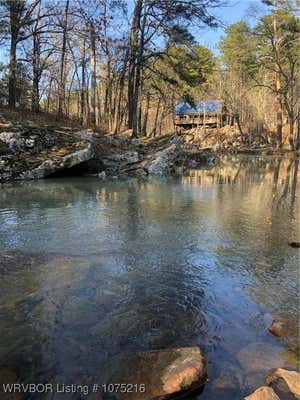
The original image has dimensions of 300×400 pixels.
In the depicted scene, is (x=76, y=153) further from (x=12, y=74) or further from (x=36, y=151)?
(x=12, y=74)

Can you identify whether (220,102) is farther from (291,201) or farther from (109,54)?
(291,201)

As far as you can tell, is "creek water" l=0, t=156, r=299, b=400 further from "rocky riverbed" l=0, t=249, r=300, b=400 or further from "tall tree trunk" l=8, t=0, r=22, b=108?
"tall tree trunk" l=8, t=0, r=22, b=108

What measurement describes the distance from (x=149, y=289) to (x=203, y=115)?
1796 inches

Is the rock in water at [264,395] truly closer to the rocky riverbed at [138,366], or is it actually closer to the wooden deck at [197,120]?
the rocky riverbed at [138,366]

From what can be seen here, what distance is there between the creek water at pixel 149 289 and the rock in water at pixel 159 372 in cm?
14

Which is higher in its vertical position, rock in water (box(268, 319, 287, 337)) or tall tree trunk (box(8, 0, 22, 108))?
tall tree trunk (box(8, 0, 22, 108))

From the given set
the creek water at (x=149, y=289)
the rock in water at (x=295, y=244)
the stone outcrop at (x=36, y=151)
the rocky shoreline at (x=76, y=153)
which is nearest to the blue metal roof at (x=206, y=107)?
the rocky shoreline at (x=76, y=153)

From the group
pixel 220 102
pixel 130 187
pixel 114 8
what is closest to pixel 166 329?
pixel 130 187

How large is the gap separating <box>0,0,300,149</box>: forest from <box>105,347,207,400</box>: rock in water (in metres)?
18.2

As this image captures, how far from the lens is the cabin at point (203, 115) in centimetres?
4709

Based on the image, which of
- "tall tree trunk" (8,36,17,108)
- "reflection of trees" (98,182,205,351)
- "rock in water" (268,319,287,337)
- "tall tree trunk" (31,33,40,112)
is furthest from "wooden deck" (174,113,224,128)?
"rock in water" (268,319,287,337)

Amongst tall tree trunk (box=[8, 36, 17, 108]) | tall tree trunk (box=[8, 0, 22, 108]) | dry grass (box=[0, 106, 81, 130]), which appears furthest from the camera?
tall tree trunk (box=[8, 36, 17, 108])

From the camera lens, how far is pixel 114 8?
69.9ft

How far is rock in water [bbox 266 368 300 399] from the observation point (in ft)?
9.36
